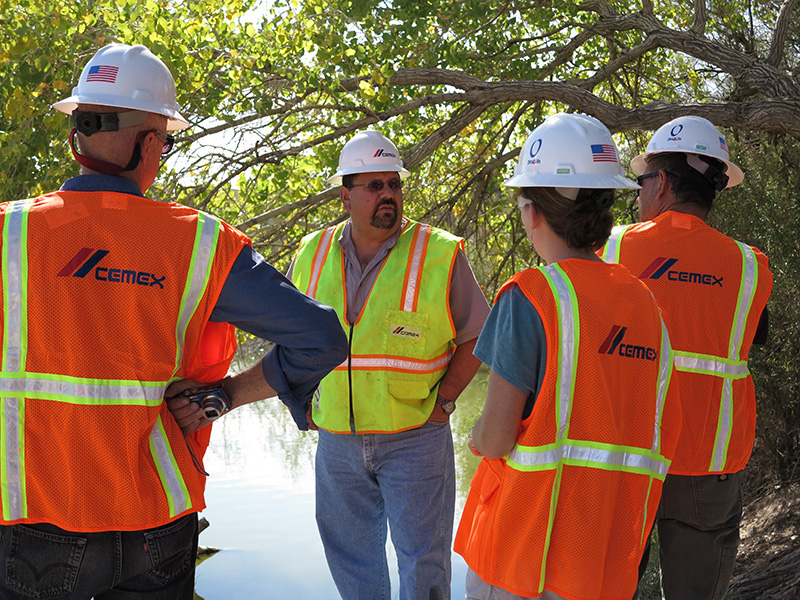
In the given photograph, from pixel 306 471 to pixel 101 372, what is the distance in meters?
8.31

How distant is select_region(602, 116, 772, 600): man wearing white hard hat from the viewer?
2.94 meters

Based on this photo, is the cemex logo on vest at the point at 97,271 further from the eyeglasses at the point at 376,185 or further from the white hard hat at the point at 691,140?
the white hard hat at the point at 691,140

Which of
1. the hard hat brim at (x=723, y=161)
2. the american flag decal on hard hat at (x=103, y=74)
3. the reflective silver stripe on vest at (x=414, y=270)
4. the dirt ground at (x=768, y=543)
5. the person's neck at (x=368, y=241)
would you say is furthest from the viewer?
the dirt ground at (x=768, y=543)

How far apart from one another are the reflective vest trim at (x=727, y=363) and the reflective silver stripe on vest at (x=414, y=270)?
3.90 feet

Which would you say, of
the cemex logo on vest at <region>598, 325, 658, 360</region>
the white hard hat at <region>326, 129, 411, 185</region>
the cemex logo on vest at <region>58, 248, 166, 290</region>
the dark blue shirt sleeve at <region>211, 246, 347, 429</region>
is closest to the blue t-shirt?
the dark blue shirt sleeve at <region>211, 246, 347, 429</region>

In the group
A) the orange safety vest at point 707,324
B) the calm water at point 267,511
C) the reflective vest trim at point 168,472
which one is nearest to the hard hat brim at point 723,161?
the orange safety vest at point 707,324

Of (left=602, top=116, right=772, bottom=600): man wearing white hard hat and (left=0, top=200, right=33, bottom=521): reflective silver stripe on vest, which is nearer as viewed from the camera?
(left=0, top=200, right=33, bottom=521): reflective silver stripe on vest

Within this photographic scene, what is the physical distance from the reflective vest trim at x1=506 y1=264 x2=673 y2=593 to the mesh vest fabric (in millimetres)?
1352

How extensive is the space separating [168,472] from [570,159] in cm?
141

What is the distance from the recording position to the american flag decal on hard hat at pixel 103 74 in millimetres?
2055

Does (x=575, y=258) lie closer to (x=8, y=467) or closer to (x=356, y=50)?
(x=8, y=467)

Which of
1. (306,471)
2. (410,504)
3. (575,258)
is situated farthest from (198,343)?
(306,471)

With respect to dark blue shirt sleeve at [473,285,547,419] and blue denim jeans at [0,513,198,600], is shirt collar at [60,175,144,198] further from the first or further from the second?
dark blue shirt sleeve at [473,285,547,419]

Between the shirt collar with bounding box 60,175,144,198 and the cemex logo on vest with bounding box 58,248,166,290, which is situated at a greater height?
the shirt collar with bounding box 60,175,144,198
